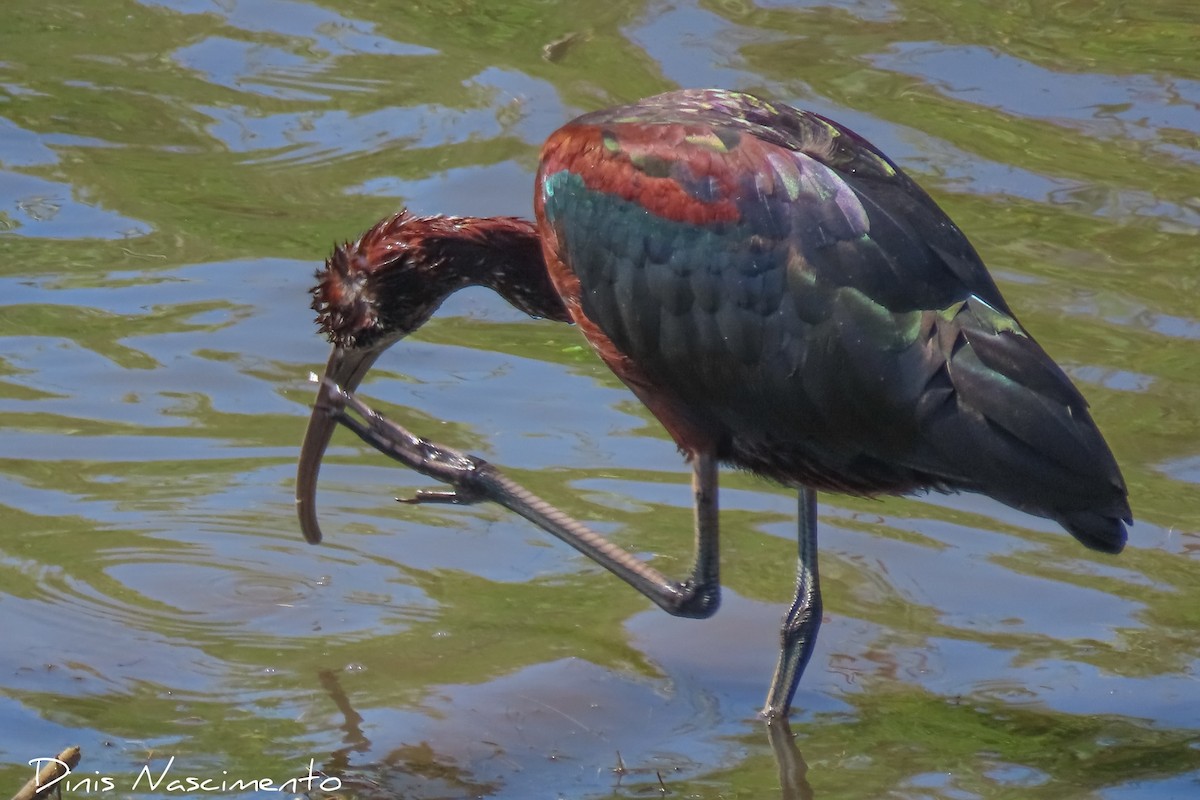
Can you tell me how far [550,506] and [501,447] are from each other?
4.54ft

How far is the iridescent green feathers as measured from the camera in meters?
→ 5.35

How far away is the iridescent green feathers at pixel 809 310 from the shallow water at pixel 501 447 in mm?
865

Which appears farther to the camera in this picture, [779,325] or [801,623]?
[801,623]

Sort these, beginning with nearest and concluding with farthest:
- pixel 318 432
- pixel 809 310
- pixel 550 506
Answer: pixel 809 310, pixel 550 506, pixel 318 432

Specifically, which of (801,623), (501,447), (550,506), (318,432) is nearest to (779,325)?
(801,623)

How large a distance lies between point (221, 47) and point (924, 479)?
714cm

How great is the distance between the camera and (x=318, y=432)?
7.14 metres

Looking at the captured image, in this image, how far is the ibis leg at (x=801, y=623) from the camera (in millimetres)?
6008

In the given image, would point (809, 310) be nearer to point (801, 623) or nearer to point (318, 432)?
point (801, 623)

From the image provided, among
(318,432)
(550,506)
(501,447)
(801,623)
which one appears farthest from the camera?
(501,447)

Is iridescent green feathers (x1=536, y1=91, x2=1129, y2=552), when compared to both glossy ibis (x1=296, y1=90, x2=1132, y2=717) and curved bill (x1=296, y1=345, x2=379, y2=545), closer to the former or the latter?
glossy ibis (x1=296, y1=90, x2=1132, y2=717)

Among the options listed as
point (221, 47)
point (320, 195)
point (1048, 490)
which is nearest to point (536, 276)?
point (1048, 490)

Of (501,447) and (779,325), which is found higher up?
(779,325)

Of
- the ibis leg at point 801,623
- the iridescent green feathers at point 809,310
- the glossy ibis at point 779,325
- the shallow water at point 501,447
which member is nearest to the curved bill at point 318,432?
the shallow water at point 501,447
